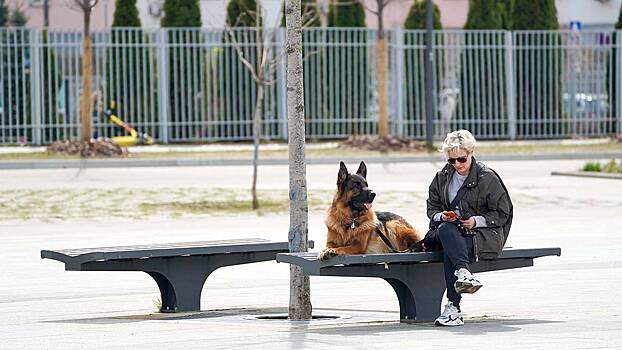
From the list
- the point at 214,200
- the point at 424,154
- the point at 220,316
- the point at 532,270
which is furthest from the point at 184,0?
the point at 220,316

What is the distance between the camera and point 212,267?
1116cm

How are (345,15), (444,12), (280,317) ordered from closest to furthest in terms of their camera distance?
(280,317)
(345,15)
(444,12)

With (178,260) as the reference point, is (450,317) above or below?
below

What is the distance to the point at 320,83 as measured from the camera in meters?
38.6

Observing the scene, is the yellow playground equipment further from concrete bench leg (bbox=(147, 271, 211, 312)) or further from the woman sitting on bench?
the woman sitting on bench

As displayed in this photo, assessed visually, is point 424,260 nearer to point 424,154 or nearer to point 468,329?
point 468,329

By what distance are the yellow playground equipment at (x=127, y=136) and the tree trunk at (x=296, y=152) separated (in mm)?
25809

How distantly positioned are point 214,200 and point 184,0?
59.6 ft

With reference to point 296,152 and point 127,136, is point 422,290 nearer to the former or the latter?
point 296,152

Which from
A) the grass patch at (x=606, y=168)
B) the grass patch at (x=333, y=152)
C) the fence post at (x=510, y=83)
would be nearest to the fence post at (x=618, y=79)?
the fence post at (x=510, y=83)

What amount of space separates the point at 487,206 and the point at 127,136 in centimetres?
2779

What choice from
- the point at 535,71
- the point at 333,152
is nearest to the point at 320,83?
the point at 333,152

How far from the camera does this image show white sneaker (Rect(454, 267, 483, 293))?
9438 millimetres

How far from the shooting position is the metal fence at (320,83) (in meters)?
36.5
